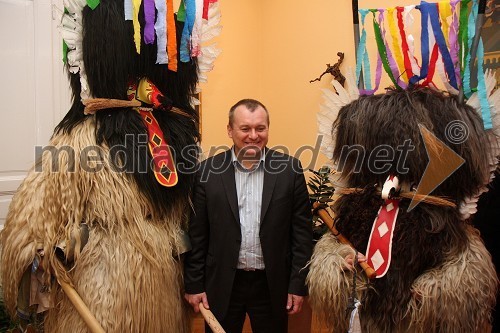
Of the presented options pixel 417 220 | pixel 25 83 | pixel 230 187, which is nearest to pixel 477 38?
pixel 417 220

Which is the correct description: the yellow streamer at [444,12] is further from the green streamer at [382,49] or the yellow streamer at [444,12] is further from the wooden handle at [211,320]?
the wooden handle at [211,320]

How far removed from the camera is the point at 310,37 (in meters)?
2.89

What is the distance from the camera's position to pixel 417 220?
1384 mm

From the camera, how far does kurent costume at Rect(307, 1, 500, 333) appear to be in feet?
4.37

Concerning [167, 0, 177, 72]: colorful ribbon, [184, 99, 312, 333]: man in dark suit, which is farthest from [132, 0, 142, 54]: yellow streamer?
[184, 99, 312, 333]: man in dark suit

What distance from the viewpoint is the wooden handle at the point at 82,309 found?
4.30ft

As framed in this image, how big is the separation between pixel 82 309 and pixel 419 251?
3.58 ft

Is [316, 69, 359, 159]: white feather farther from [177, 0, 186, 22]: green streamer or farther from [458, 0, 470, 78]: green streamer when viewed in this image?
[177, 0, 186, 22]: green streamer

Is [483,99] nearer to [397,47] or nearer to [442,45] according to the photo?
[442,45]

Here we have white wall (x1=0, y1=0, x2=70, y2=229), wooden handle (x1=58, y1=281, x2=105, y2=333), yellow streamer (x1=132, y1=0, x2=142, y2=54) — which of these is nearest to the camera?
wooden handle (x1=58, y1=281, x2=105, y2=333)

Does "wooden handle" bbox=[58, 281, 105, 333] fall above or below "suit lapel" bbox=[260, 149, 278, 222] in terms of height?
below

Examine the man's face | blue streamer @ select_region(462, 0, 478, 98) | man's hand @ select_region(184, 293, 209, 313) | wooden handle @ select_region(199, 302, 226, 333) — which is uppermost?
blue streamer @ select_region(462, 0, 478, 98)

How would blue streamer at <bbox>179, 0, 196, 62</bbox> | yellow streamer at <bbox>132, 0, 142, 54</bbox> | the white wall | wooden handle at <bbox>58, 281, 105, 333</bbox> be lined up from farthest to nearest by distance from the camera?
the white wall < blue streamer at <bbox>179, 0, 196, 62</bbox> < yellow streamer at <bbox>132, 0, 142, 54</bbox> < wooden handle at <bbox>58, 281, 105, 333</bbox>

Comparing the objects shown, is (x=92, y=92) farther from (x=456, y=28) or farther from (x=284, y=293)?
(x=456, y=28)
